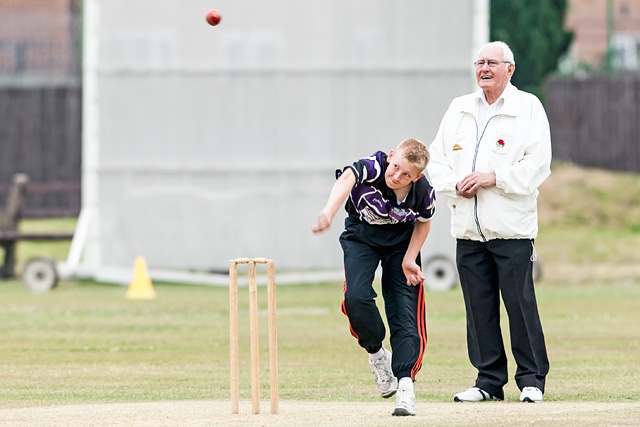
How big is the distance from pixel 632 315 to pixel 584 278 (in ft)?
26.6

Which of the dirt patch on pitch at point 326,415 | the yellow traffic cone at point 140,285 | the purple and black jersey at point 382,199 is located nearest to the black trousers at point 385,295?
the purple and black jersey at point 382,199

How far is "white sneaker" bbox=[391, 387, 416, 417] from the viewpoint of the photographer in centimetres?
796

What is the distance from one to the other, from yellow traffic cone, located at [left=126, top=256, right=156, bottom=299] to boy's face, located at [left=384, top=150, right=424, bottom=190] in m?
11.1

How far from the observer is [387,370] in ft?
28.7

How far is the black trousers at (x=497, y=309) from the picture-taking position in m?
8.92

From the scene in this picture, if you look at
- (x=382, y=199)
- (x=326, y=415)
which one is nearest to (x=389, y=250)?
(x=382, y=199)

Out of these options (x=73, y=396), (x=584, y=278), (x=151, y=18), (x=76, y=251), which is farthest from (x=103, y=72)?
(x=73, y=396)

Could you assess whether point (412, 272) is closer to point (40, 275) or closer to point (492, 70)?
point (492, 70)

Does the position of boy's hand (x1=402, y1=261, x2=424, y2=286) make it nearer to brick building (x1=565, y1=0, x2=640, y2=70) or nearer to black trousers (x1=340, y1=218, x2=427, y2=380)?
black trousers (x1=340, y1=218, x2=427, y2=380)

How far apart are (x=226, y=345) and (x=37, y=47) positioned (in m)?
22.3

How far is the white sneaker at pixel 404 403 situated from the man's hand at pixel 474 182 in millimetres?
1306

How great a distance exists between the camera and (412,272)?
8477 millimetres

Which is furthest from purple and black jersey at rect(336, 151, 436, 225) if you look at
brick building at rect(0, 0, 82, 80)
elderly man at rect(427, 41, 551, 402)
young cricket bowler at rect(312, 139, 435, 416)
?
brick building at rect(0, 0, 82, 80)

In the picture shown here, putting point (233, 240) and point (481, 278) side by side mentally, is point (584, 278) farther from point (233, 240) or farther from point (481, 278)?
point (481, 278)
